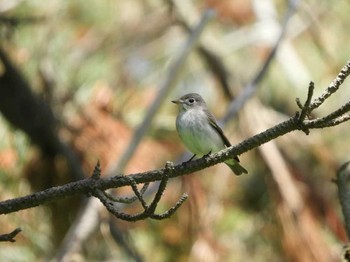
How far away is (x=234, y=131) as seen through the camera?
4.41 metres

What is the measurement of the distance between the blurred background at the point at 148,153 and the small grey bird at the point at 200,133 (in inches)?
11.8

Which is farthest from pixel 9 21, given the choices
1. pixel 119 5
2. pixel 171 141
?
pixel 119 5

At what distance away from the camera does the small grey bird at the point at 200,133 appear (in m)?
3.16

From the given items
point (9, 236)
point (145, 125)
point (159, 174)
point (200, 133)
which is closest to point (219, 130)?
point (200, 133)

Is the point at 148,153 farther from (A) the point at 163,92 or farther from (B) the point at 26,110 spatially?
(B) the point at 26,110

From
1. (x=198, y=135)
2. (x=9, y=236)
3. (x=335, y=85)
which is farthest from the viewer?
(x=198, y=135)

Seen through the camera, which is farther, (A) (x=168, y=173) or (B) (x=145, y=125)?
(B) (x=145, y=125)

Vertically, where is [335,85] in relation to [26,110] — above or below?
below

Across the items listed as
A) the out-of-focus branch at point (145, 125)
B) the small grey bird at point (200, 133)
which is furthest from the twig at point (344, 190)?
the out-of-focus branch at point (145, 125)

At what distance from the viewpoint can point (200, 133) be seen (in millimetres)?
3223

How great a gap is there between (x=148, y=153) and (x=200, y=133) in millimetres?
867

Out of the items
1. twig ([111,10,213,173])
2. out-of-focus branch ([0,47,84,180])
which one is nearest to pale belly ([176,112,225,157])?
twig ([111,10,213,173])

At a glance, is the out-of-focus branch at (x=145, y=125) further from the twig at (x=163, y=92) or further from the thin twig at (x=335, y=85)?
the thin twig at (x=335, y=85)

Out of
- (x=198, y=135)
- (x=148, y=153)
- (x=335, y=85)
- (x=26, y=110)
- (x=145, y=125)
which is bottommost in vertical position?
(x=335, y=85)
